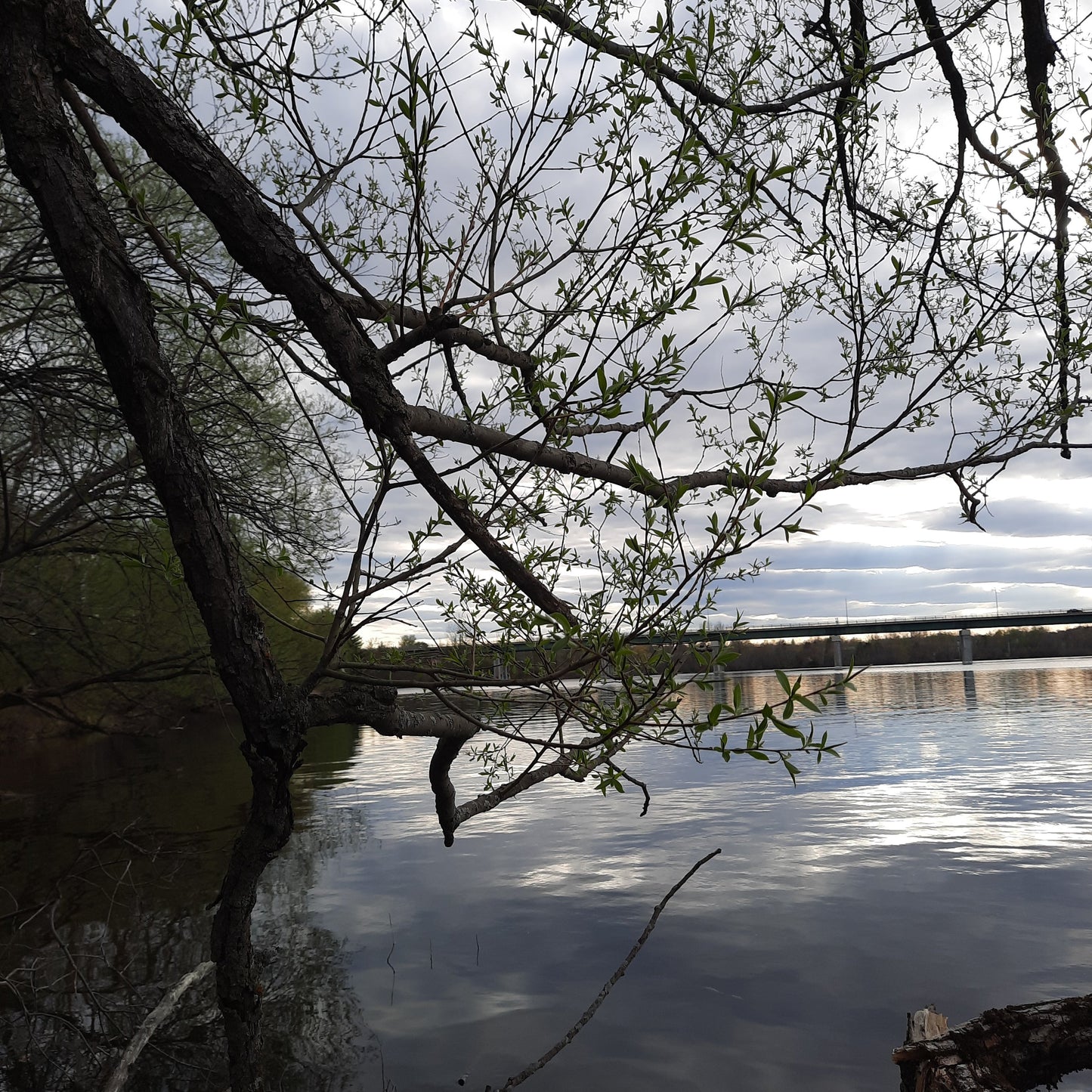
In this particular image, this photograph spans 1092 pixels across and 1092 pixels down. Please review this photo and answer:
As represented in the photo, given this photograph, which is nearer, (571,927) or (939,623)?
(571,927)

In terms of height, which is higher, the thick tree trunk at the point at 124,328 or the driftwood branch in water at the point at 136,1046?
the thick tree trunk at the point at 124,328

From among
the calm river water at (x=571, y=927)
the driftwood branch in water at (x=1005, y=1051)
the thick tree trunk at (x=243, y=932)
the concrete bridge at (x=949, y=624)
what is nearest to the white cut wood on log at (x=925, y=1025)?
the driftwood branch in water at (x=1005, y=1051)

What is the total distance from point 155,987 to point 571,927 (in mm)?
4831

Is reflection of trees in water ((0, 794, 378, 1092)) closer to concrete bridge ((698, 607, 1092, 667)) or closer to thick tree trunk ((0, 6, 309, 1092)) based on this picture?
thick tree trunk ((0, 6, 309, 1092))

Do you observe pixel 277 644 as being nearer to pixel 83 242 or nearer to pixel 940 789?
pixel 940 789

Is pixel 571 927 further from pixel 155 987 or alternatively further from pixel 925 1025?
pixel 925 1025

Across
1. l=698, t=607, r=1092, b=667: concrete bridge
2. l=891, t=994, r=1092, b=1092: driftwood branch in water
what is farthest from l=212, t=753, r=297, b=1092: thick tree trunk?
l=698, t=607, r=1092, b=667: concrete bridge

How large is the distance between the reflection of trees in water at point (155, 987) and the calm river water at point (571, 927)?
0.04 meters

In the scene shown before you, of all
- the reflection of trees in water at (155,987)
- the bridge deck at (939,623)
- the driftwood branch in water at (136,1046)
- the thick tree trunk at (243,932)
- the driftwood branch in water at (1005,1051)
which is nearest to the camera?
the thick tree trunk at (243,932)

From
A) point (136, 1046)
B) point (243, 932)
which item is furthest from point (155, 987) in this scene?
point (243, 932)

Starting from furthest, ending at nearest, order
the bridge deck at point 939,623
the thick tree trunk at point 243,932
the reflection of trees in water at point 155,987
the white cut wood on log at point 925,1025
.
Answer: the bridge deck at point 939,623, the reflection of trees in water at point 155,987, the white cut wood on log at point 925,1025, the thick tree trunk at point 243,932

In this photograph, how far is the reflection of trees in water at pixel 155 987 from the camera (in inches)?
279

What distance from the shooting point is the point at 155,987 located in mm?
9266

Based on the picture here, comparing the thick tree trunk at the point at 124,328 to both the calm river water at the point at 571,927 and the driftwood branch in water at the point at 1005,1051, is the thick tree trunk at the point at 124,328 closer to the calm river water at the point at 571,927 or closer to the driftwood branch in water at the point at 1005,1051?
the driftwood branch in water at the point at 1005,1051
